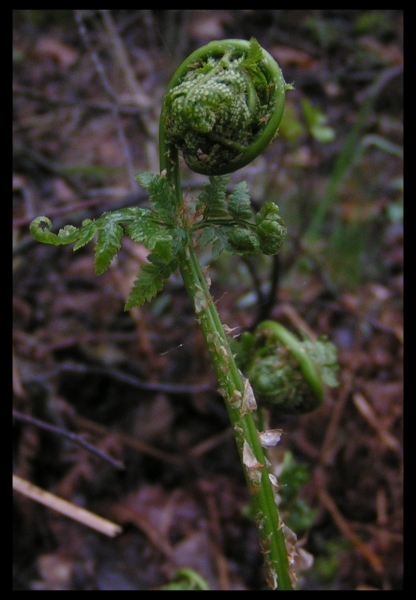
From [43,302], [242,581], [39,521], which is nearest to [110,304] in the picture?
[43,302]

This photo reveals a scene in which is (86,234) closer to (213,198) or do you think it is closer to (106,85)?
(213,198)

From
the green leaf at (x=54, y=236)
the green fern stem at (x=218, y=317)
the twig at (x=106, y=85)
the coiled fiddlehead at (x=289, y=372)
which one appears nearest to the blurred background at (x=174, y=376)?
the twig at (x=106, y=85)

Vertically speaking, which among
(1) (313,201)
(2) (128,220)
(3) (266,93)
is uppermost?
(3) (266,93)

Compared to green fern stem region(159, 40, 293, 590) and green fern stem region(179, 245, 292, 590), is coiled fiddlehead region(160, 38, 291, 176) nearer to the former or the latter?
green fern stem region(159, 40, 293, 590)

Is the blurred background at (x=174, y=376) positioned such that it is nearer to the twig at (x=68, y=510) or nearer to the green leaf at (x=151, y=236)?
the twig at (x=68, y=510)
